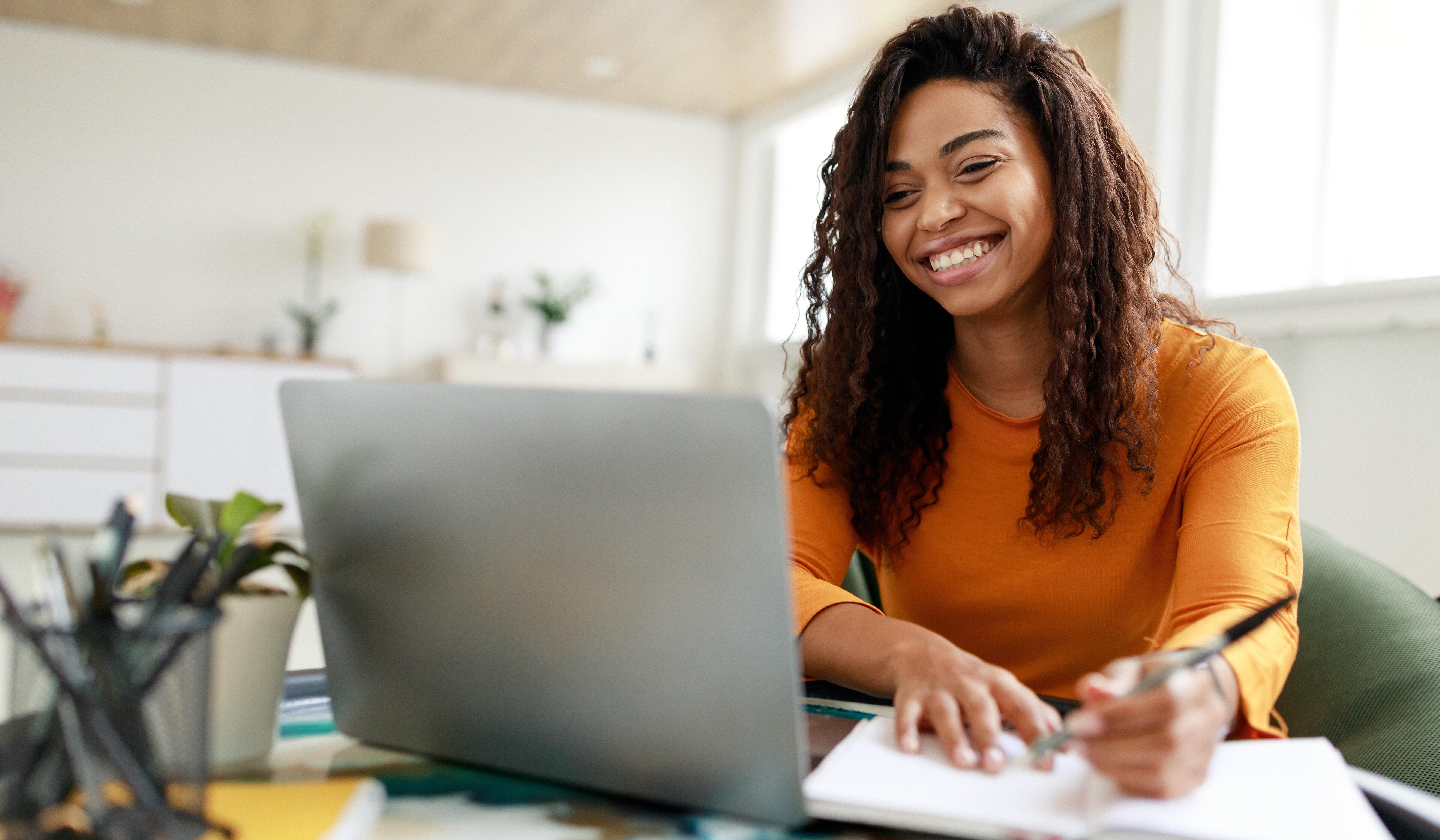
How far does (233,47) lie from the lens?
19.3 feet

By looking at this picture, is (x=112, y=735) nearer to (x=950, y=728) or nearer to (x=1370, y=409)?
(x=950, y=728)

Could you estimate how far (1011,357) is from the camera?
1.30 meters

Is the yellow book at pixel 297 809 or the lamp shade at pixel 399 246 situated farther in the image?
the lamp shade at pixel 399 246

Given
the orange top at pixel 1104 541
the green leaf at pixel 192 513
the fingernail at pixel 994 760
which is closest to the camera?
the fingernail at pixel 994 760

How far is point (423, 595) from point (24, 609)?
0.23 metres

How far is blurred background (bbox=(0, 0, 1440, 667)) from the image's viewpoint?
3334 millimetres

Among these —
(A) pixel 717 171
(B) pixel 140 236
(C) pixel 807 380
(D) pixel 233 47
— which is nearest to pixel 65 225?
(B) pixel 140 236

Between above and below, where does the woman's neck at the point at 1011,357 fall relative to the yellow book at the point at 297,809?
above

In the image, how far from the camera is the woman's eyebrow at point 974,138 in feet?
3.99

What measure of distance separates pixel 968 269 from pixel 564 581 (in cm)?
80

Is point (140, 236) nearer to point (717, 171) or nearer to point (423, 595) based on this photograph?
point (717, 171)

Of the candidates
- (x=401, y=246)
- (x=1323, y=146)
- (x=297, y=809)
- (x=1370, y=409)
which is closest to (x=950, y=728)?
(x=297, y=809)

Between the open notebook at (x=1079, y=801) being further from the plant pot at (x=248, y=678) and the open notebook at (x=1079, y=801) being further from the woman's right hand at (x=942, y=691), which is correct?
the plant pot at (x=248, y=678)

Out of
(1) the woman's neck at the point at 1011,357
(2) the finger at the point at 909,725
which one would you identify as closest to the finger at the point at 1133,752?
(2) the finger at the point at 909,725
